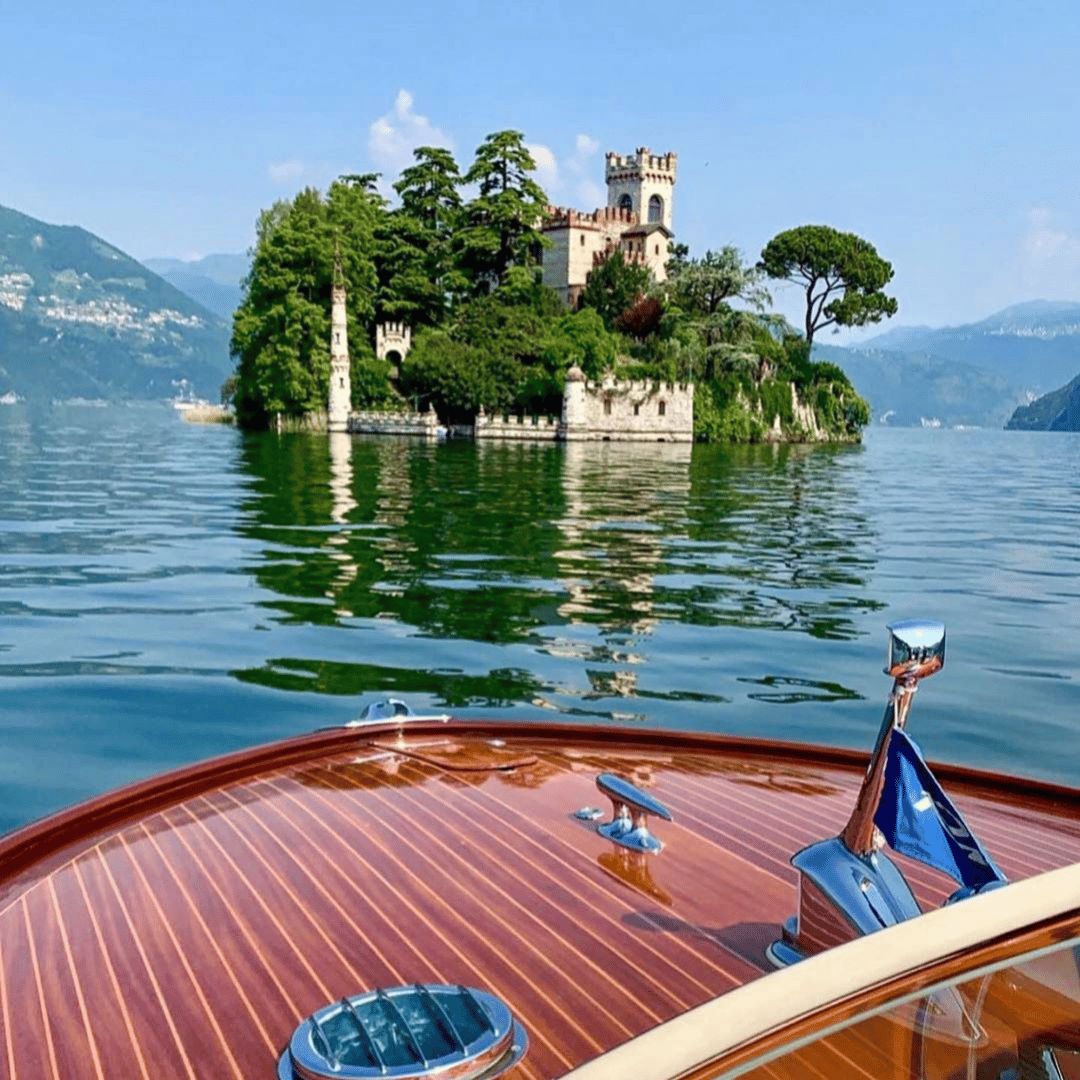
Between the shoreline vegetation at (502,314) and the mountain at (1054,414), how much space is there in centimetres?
11621

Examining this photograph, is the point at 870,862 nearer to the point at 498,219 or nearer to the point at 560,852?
the point at 560,852

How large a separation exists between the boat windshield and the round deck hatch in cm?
66

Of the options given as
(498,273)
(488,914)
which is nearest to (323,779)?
(488,914)

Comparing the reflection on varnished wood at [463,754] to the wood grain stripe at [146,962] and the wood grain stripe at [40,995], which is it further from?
the wood grain stripe at [40,995]

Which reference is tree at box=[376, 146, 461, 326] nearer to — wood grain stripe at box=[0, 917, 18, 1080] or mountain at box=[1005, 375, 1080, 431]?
wood grain stripe at box=[0, 917, 18, 1080]

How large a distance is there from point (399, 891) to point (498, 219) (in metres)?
54.9

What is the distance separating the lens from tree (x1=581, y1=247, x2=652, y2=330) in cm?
5550

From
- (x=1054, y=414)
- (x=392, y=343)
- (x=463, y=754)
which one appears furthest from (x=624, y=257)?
(x=1054, y=414)

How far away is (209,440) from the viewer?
40.9m

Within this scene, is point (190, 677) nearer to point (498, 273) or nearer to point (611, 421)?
point (611, 421)

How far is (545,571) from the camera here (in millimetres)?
10891

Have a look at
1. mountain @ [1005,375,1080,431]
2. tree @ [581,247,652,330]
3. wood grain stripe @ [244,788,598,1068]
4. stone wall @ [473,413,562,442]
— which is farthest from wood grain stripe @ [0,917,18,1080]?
mountain @ [1005,375,1080,431]

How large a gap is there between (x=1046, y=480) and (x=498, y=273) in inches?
1309

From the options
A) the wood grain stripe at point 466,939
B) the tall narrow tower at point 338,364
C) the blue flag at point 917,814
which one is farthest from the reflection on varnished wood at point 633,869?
the tall narrow tower at point 338,364
